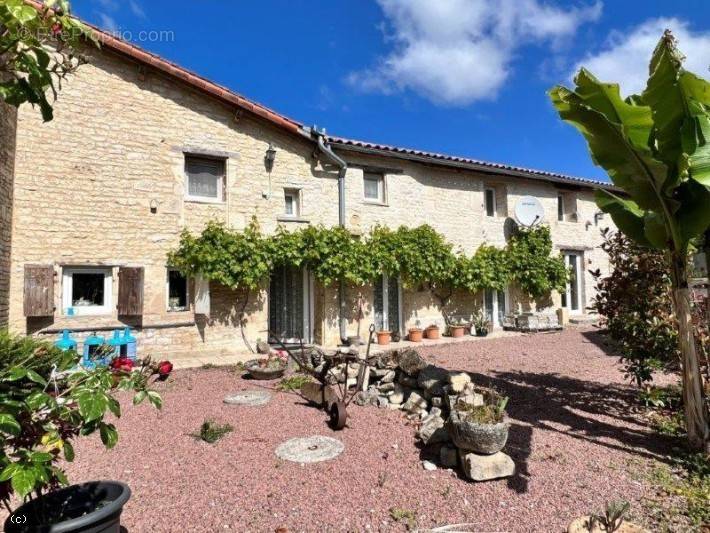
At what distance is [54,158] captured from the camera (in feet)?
27.8

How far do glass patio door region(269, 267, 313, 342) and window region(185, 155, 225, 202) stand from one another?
8.39 ft

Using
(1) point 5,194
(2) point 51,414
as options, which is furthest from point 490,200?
(2) point 51,414

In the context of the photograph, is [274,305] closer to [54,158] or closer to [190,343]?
[190,343]

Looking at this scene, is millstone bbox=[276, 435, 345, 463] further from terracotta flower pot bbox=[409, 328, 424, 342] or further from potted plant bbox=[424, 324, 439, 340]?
potted plant bbox=[424, 324, 439, 340]

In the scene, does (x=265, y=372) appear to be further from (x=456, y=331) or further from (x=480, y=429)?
(x=456, y=331)

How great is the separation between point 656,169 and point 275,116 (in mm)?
8964

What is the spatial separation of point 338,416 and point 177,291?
6.34 meters

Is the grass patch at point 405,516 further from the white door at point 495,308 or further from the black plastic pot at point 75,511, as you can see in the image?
the white door at point 495,308

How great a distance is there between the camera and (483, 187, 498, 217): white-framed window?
14.8 m

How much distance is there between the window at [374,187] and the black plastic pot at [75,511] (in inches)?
411

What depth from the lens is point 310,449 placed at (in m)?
4.47

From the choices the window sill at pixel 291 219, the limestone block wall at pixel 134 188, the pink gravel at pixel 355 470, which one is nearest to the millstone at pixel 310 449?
the pink gravel at pixel 355 470

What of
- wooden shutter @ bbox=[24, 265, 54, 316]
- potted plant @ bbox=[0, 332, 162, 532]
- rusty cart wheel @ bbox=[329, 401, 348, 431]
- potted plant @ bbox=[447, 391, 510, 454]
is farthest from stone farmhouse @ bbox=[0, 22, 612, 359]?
potted plant @ bbox=[447, 391, 510, 454]

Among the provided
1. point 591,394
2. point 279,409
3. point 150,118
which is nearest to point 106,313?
point 150,118
